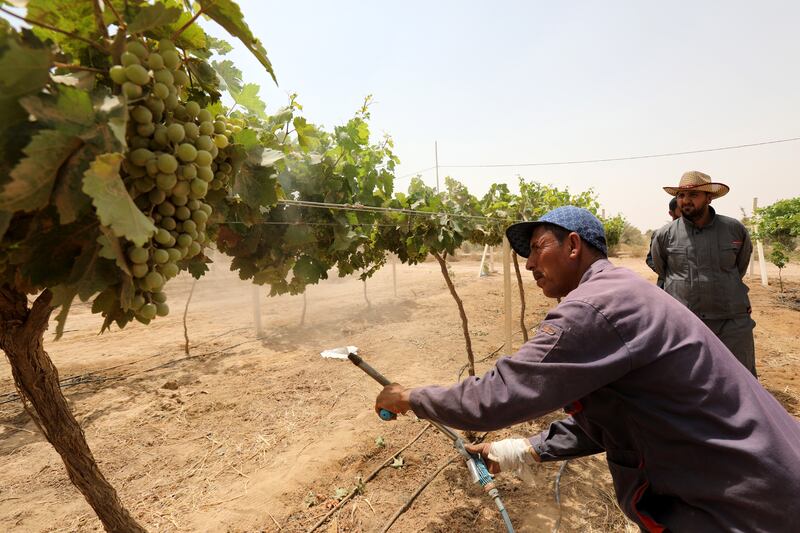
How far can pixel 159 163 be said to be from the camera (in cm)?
94

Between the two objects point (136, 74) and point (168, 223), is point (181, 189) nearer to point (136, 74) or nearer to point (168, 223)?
point (168, 223)

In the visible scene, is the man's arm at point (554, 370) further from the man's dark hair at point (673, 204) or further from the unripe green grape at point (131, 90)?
the man's dark hair at point (673, 204)

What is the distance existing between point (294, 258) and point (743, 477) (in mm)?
2667

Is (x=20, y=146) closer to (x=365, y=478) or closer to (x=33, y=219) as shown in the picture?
(x=33, y=219)

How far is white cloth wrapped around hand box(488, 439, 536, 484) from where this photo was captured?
2367 millimetres

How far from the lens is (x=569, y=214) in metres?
1.81

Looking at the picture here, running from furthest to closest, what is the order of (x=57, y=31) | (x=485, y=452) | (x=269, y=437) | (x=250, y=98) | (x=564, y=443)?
(x=269, y=437), (x=485, y=452), (x=564, y=443), (x=250, y=98), (x=57, y=31)

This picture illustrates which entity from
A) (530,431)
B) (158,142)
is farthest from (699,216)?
(158,142)

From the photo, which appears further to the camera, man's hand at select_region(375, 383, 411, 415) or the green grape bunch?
man's hand at select_region(375, 383, 411, 415)

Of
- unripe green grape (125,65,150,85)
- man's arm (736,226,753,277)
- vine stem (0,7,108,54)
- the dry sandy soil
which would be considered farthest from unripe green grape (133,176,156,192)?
man's arm (736,226,753,277)

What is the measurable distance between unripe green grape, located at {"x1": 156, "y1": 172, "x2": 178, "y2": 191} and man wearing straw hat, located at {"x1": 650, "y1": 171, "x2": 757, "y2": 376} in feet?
14.2

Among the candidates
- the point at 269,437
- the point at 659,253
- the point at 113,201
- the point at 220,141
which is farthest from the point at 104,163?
the point at 269,437

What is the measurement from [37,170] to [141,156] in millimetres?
189

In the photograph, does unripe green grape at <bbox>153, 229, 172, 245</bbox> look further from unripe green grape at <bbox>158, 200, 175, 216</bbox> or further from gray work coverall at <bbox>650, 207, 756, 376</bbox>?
gray work coverall at <bbox>650, 207, 756, 376</bbox>
